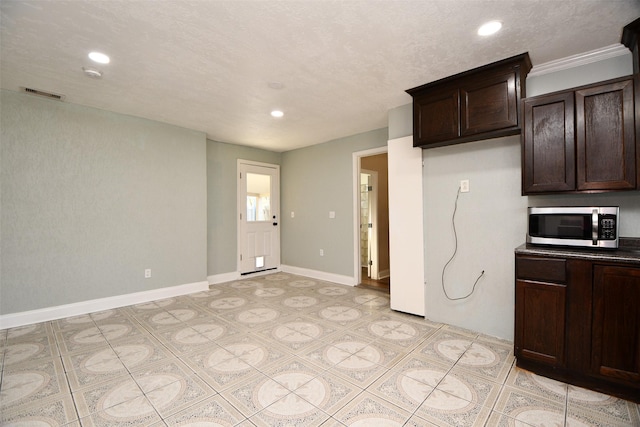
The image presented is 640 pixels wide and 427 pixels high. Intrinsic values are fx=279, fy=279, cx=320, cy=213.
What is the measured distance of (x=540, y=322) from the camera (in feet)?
6.77

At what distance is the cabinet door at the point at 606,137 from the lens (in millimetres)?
1926

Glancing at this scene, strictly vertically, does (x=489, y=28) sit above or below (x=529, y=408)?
above

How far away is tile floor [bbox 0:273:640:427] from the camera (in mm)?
1672

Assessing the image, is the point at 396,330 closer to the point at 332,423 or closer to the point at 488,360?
the point at 488,360

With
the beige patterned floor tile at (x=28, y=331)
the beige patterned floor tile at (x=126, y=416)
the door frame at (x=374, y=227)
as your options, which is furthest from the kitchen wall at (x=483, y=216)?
the beige patterned floor tile at (x=28, y=331)

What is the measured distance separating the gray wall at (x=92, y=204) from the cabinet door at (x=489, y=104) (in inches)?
149

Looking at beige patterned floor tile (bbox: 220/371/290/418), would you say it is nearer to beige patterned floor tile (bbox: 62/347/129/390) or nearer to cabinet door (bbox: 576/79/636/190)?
beige patterned floor tile (bbox: 62/347/129/390)

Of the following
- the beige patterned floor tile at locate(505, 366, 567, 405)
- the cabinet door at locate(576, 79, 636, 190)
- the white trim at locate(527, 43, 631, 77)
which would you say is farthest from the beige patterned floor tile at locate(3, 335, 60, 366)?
the white trim at locate(527, 43, 631, 77)

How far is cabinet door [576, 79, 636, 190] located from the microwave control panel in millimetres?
222

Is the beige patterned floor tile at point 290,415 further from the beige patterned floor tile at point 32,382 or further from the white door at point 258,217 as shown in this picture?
the white door at point 258,217

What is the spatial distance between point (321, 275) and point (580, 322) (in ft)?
12.0

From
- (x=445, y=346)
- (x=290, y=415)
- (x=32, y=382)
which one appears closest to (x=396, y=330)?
(x=445, y=346)

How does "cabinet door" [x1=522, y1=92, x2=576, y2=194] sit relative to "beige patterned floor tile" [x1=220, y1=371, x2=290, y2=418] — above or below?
above

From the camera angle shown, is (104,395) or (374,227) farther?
(374,227)
